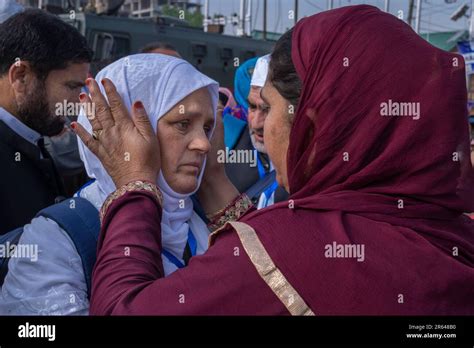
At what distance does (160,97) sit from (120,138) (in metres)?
0.27

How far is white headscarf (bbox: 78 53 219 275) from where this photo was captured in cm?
178

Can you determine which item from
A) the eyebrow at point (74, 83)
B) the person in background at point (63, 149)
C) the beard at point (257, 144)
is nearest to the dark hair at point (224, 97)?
the beard at point (257, 144)

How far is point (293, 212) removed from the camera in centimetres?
129

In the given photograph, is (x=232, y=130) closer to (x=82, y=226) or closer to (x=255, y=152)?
(x=255, y=152)

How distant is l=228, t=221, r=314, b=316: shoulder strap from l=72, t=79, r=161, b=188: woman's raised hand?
46 cm

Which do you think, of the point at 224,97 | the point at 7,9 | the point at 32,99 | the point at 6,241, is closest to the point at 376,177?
the point at 6,241

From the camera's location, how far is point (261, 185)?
10.7 ft

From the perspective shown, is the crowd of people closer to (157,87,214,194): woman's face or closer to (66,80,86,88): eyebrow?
(157,87,214,194): woman's face

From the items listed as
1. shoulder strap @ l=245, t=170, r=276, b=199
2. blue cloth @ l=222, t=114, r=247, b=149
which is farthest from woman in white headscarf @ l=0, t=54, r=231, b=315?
blue cloth @ l=222, t=114, r=247, b=149

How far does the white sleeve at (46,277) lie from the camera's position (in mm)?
1556

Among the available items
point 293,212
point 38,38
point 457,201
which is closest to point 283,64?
point 293,212

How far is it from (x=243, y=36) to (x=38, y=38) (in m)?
9.52

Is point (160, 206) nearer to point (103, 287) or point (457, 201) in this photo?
point (103, 287)
